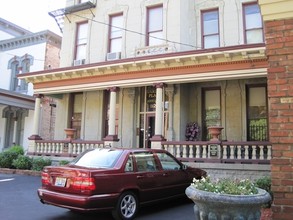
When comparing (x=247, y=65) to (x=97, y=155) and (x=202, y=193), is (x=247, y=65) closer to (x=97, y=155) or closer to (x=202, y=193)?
(x=97, y=155)

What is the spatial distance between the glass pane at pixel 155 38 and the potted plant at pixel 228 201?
12.3m

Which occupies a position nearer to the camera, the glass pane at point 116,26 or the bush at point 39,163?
the bush at point 39,163

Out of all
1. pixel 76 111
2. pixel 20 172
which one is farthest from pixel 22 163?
pixel 76 111

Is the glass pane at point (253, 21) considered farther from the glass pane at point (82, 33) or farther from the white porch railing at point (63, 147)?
the glass pane at point (82, 33)

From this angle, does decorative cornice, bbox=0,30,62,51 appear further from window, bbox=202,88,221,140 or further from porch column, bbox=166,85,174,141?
window, bbox=202,88,221,140

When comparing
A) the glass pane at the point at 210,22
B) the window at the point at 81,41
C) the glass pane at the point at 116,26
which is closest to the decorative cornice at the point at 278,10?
the glass pane at the point at 210,22

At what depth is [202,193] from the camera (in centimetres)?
442

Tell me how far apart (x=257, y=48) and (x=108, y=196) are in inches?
320

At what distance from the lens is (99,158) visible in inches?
287

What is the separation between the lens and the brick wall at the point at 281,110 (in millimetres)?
4227

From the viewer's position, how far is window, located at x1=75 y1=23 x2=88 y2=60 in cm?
1861

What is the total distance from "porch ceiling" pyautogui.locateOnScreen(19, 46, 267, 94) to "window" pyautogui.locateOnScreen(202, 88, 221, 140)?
2471 millimetres

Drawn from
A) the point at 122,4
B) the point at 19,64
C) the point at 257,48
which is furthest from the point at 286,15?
the point at 19,64

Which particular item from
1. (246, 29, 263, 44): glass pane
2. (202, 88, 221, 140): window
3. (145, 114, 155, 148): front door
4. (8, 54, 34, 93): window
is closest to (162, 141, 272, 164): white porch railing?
(202, 88, 221, 140): window
